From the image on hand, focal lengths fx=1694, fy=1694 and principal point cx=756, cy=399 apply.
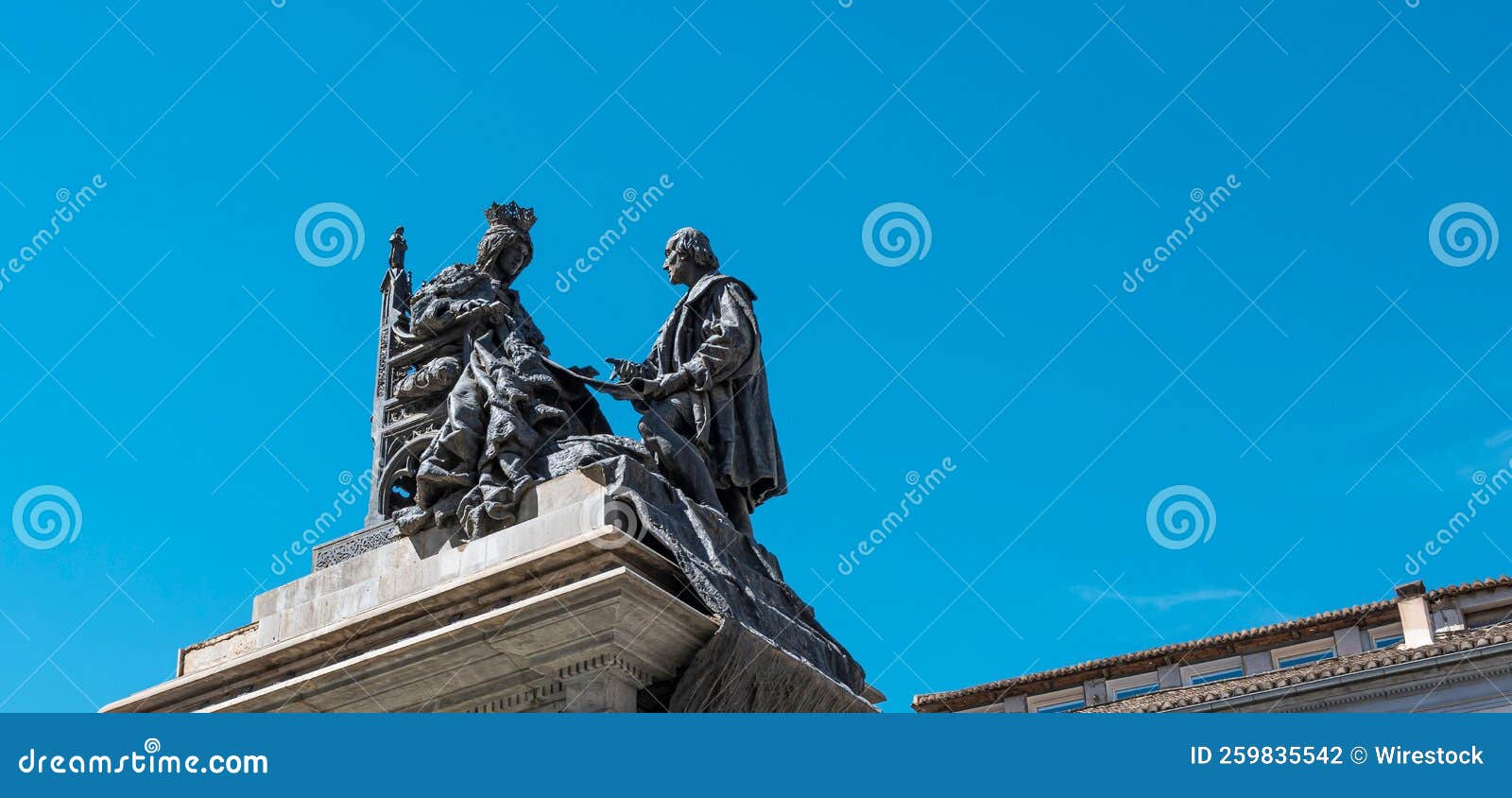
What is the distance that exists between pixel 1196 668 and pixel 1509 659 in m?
7.59

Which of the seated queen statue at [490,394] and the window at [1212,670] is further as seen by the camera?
the window at [1212,670]

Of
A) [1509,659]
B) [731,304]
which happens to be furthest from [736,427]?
[1509,659]

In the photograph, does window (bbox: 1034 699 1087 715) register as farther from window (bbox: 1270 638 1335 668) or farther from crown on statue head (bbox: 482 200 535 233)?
crown on statue head (bbox: 482 200 535 233)

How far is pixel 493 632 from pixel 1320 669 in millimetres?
28482

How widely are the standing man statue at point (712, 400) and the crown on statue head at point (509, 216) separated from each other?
1641 mm

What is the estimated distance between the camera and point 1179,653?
40062 millimetres

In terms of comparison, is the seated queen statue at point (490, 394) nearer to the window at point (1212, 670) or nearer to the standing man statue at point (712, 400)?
the standing man statue at point (712, 400)

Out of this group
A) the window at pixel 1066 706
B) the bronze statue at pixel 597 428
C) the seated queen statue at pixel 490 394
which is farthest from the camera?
the window at pixel 1066 706

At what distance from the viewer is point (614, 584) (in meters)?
11.4

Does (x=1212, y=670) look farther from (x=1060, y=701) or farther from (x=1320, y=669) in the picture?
(x=1320, y=669)

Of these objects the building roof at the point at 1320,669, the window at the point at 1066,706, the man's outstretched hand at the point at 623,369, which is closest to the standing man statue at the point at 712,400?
the man's outstretched hand at the point at 623,369

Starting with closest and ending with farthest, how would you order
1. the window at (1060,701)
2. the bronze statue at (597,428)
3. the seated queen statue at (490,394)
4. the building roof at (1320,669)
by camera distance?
the bronze statue at (597,428)
the seated queen statue at (490,394)
the building roof at (1320,669)
the window at (1060,701)

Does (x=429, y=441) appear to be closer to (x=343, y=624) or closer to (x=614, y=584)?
(x=343, y=624)

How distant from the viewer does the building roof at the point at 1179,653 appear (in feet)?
125
